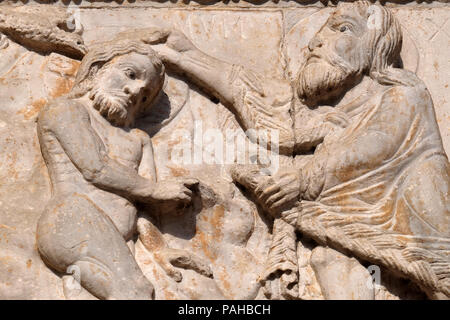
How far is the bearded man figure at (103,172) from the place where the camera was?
21.1 feet

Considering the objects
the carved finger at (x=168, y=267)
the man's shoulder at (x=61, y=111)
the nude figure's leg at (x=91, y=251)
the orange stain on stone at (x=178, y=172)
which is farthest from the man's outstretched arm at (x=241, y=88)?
the nude figure's leg at (x=91, y=251)

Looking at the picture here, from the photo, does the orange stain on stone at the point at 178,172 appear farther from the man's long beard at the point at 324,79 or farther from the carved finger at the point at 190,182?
the man's long beard at the point at 324,79

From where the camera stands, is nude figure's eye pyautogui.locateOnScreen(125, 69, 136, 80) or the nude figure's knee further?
nude figure's eye pyautogui.locateOnScreen(125, 69, 136, 80)

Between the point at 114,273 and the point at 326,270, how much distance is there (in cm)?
129

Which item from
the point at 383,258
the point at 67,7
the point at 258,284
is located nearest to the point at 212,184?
the point at 258,284

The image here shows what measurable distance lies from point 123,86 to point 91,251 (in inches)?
45.2

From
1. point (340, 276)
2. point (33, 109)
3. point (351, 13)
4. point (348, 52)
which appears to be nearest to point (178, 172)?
point (33, 109)

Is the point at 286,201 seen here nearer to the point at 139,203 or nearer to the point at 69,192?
the point at 139,203

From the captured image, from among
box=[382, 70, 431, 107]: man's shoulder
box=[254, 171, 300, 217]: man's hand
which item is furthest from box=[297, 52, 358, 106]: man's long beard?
box=[254, 171, 300, 217]: man's hand

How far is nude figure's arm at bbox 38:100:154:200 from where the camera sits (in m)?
6.70

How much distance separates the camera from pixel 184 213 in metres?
6.92

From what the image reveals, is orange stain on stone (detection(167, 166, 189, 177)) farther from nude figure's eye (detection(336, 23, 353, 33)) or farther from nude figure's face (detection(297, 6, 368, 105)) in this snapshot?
nude figure's eye (detection(336, 23, 353, 33))

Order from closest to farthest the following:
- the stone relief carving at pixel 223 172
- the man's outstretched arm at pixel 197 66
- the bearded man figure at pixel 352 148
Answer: the stone relief carving at pixel 223 172 → the bearded man figure at pixel 352 148 → the man's outstretched arm at pixel 197 66

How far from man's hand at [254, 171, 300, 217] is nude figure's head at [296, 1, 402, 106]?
62cm
